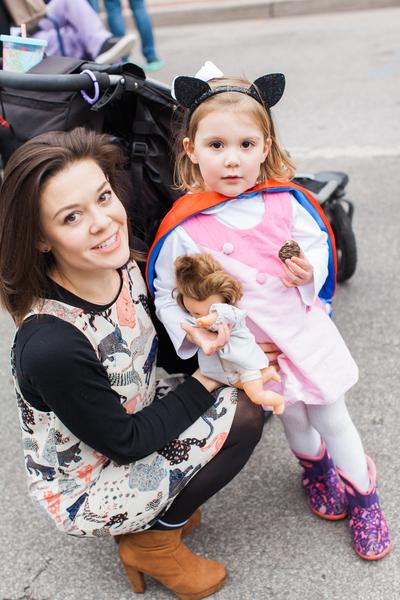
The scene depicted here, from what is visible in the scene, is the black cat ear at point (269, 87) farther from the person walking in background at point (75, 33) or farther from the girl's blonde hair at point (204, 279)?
the person walking in background at point (75, 33)

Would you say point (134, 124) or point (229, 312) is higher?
point (134, 124)

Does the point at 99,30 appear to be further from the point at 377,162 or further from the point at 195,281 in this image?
the point at 195,281

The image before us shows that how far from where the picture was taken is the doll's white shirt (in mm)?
1994

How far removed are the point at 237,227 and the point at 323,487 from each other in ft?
2.93

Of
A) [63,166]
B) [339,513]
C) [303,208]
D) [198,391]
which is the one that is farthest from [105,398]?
[339,513]

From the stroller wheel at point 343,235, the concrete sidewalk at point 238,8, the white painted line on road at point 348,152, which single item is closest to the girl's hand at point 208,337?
the stroller wheel at point 343,235

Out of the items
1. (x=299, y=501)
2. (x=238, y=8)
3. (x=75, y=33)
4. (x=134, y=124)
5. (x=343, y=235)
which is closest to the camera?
(x=134, y=124)

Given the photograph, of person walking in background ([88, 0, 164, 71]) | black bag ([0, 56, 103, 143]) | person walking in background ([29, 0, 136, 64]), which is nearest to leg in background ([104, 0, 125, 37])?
person walking in background ([88, 0, 164, 71])

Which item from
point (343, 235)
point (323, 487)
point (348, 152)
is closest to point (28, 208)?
point (323, 487)

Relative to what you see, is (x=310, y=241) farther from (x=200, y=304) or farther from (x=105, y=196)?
(x=105, y=196)

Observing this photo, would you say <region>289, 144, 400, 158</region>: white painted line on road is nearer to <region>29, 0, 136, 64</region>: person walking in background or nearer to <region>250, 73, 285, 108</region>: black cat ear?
<region>29, 0, 136, 64</region>: person walking in background

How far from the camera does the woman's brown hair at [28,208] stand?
1719 mm

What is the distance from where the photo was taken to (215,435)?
1957 mm

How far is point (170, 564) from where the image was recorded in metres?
2.04
